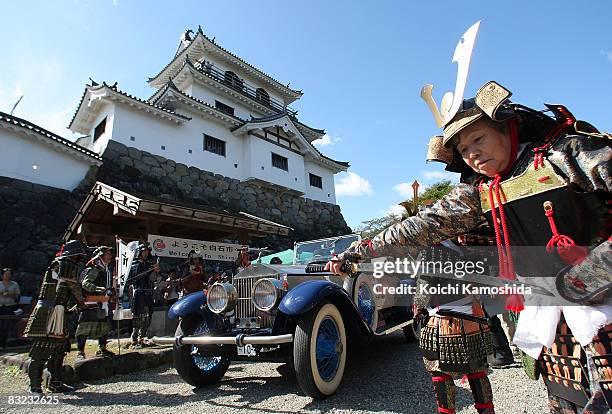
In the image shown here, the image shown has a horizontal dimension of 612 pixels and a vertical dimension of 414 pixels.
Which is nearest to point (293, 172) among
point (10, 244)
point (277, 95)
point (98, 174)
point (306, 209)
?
point (306, 209)

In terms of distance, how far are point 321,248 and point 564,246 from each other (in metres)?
5.27

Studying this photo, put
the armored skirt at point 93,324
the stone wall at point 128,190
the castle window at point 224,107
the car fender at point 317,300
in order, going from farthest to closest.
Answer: the castle window at point 224,107 < the stone wall at point 128,190 < the armored skirt at point 93,324 < the car fender at point 317,300

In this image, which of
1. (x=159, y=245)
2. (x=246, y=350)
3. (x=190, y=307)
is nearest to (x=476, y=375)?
(x=246, y=350)

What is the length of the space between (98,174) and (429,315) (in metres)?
13.7

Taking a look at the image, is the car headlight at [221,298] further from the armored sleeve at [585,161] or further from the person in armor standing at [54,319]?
the armored sleeve at [585,161]

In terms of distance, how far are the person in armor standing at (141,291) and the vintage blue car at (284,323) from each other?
262 cm

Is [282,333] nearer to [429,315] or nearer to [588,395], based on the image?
[429,315]

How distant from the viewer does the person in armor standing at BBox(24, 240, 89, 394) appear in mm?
3967

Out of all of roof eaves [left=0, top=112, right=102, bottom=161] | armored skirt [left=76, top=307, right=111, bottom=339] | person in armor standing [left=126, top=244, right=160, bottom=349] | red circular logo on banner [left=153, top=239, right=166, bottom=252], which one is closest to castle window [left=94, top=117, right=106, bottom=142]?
roof eaves [left=0, top=112, right=102, bottom=161]

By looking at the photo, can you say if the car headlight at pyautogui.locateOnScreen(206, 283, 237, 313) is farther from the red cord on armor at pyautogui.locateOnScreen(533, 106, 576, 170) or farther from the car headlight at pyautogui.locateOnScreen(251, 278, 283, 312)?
the red cord on armor at pyautogui.locateOnScreen(533, 106, 576, 170)

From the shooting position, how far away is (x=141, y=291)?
20.9 ft

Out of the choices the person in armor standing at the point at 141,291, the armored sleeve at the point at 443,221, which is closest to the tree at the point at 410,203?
the armored sleeve at the point at 443,221

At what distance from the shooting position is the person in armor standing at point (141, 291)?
6191mm

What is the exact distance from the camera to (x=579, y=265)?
1.05 meters
